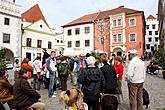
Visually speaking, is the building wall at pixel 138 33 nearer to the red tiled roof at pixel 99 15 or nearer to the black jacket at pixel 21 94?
the red tiled roof at pixel 99 15

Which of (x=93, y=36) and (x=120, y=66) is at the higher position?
(x=93, y=36)

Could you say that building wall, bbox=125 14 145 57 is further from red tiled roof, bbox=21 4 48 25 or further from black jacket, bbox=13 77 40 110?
black jacket, bbox=13 77 40 110

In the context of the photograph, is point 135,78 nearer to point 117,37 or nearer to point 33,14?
point 117,37

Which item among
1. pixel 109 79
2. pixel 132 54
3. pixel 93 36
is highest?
pixel 93 36

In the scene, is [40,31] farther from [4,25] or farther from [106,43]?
[106,43]

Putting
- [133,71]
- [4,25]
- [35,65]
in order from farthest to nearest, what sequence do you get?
1. [4,25]
2. [35,65]
3. [133,71]

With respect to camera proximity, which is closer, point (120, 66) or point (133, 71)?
point (133, 71)

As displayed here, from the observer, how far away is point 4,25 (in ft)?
115

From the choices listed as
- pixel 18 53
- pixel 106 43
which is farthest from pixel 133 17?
pixel 18 53

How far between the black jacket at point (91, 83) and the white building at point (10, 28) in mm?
30943

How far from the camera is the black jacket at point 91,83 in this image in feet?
17.4

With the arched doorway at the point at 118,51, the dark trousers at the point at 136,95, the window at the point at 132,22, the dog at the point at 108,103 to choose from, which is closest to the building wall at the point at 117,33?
the arched doorway at the point at 118,51

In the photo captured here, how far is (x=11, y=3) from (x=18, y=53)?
7893 millimetres

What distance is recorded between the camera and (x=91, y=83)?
5352 millimetres
